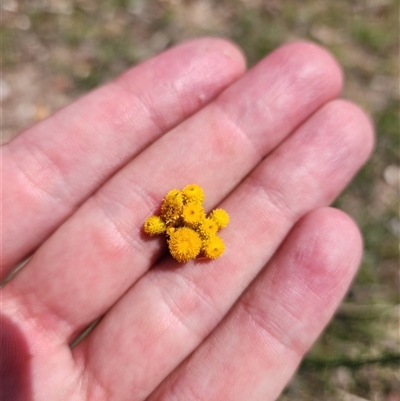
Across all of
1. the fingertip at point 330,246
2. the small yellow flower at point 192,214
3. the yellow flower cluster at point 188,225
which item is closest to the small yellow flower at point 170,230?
the yellow flower cluster at point 188,225

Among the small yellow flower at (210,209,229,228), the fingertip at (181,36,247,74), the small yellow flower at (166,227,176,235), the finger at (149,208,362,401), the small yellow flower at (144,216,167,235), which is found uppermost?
the fingertip at (181,36,247,74)

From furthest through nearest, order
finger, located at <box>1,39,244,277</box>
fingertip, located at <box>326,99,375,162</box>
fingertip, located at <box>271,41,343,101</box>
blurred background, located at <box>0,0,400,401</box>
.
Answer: blurred background, located at <box>0,0,400,401</box>
fingertip, located at <box>271,41,343,101</box>
fingertip, located at <box>326,99,375,162</box>
finger, located at <box>1,39,244,277</box>

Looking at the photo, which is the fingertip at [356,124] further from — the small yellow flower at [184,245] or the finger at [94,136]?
the small yellow flower at [184,245]

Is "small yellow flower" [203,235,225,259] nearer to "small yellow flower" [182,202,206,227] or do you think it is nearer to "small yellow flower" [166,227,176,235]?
"small yellow flower" [182,202,206,227]

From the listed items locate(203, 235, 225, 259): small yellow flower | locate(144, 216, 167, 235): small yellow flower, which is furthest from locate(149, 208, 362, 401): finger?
locate(144, 216, 167, 235): small yellow flower

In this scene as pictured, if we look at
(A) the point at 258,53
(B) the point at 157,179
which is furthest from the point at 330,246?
(A) the point at 258,53

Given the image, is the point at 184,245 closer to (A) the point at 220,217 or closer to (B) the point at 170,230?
(B) the point at 170,230
